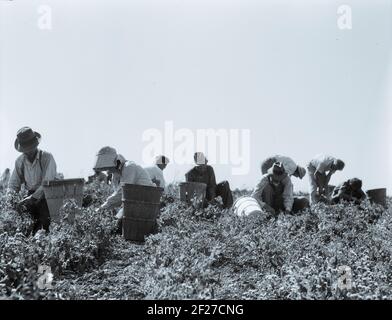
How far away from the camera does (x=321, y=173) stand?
32.6 ft

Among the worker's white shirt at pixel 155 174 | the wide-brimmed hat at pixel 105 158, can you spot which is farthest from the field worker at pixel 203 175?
the wide-brimmed hat at pixel 105 158

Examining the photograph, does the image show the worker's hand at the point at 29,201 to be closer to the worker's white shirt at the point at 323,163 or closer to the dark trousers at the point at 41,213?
the dark trousers at the point at 41,213

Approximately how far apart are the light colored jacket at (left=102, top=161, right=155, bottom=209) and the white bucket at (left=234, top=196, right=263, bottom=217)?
1.31 m

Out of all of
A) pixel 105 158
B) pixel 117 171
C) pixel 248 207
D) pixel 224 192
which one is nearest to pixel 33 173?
pixel 105 158

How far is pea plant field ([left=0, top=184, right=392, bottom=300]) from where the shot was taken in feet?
12.1

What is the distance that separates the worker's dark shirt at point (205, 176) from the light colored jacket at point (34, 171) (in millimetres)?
2617

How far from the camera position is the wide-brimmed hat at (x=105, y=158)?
6539mm

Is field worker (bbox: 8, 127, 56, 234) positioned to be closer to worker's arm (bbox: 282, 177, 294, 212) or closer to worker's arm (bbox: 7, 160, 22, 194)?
worker's arm (bbox: 7, 160, 22, 194)

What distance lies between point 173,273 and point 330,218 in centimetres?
380

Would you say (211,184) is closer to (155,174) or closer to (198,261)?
(155,174)

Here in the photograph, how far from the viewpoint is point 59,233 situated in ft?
15.9

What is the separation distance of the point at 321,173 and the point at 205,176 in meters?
2.38
